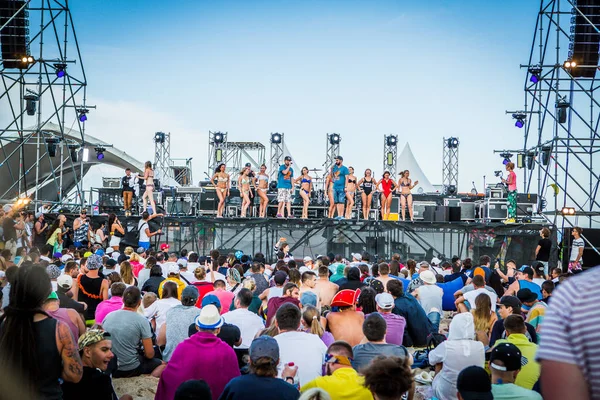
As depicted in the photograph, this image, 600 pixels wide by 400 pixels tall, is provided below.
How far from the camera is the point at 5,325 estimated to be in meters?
3.26

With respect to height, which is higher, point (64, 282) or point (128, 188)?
point (128, 188)

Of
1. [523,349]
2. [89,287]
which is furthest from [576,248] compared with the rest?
[89,287]

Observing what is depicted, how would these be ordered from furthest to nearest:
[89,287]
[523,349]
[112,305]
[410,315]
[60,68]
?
[60,68] → [89,287] → [410,315] → [112,305] → [523,349]

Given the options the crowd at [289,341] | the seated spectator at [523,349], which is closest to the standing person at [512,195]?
the crowd at [289,341]

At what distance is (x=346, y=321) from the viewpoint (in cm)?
637

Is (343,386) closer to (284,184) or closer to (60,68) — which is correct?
(284,184)

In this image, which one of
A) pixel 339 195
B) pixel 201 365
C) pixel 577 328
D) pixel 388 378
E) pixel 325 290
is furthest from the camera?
pixel 339 195

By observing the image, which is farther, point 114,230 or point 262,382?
point 114,230

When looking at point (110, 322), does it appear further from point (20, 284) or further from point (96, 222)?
point (96, 222)

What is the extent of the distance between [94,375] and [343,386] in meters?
1.73

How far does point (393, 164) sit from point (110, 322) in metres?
24.1

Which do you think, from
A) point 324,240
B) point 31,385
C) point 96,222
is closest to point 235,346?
point 31,385

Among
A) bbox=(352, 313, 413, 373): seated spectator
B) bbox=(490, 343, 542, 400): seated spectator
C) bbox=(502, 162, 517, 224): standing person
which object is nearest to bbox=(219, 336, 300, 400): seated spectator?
bbox=(352, 313, 413, 373): seated spectator

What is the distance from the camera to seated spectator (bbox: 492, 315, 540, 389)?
4953mm
